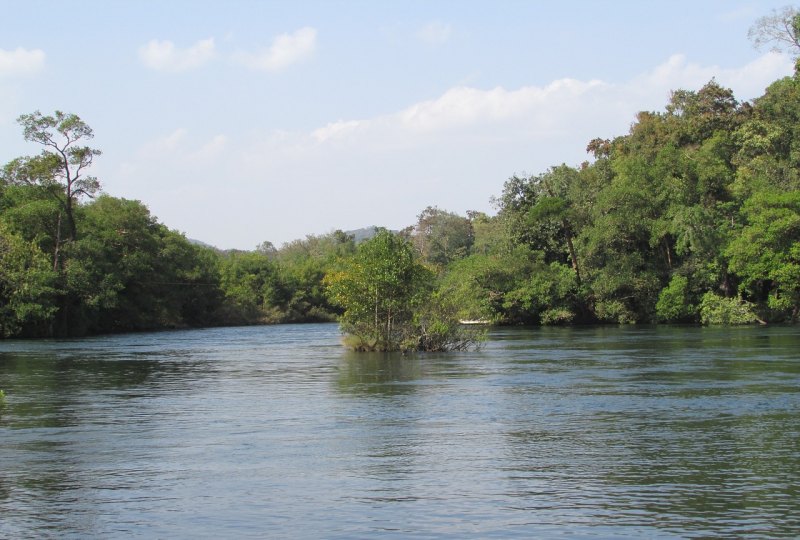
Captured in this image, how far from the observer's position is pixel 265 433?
72.6ft

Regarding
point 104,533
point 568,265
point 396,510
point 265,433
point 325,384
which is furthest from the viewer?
point 568,265

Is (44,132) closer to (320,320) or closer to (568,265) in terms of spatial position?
(568,265)

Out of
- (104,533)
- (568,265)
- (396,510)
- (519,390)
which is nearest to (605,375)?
(519,390)

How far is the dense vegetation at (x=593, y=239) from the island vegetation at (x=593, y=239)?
141mm

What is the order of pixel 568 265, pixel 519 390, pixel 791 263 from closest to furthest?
pixel 519 390, pixel 791 263, pixel 568 265

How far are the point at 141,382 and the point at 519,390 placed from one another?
1479 centimetres

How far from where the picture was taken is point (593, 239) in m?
78.6

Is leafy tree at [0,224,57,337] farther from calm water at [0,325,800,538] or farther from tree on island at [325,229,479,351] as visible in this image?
calm water at [0,325,800,538]

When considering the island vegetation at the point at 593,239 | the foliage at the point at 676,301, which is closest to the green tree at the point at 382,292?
the island vegetation at the point at 593,239

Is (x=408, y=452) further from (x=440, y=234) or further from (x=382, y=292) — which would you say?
(x=440, y=234)

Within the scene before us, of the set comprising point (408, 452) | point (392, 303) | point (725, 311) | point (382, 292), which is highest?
point (382, 292)

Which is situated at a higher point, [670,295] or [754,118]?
[754,118]

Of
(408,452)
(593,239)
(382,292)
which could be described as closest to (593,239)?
(593,239)

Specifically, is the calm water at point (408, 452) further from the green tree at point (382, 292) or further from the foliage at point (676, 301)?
the foliage at point (676, 301)
